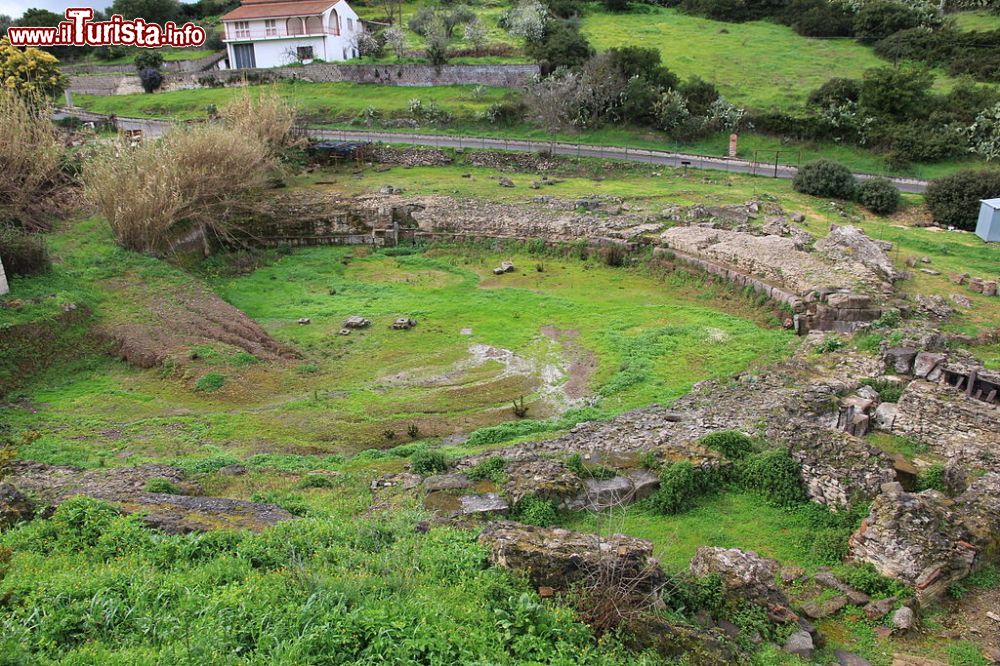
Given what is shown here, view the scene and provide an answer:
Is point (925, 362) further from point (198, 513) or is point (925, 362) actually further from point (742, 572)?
point (198, 513)

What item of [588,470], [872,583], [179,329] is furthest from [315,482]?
[179,329]

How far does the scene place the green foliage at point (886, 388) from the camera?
12.9 metres

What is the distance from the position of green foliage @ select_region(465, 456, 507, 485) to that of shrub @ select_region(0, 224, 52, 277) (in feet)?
48.8

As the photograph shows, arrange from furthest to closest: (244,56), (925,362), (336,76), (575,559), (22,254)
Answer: (244,56) < (336,76) < (22,254) < (925,362) < (575,559)

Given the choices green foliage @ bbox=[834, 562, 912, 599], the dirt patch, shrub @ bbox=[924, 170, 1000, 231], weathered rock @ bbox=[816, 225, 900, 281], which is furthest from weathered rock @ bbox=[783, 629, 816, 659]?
shrub @ bbox=[924, 170, 1000, 231]

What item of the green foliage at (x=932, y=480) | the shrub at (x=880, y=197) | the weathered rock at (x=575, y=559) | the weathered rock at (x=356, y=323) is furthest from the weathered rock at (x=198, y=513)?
the shrub at (x=880, y=197)

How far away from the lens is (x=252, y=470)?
37.3 ft

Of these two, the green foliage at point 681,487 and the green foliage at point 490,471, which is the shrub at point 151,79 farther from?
the green foliage at point 681,487

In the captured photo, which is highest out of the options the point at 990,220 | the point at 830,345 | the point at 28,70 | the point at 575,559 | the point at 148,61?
the point at 148,61

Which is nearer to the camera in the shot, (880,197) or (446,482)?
(446,482)

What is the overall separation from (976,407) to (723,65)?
42032mm

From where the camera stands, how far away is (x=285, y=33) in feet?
174

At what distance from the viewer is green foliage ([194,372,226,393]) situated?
1513cm

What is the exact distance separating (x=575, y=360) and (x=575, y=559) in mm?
9900
